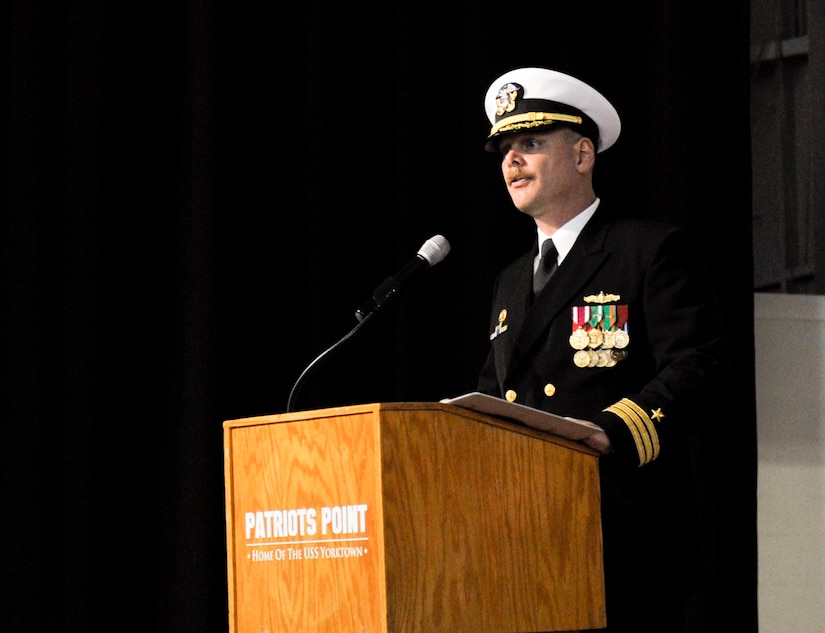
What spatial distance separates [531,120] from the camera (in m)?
2.12

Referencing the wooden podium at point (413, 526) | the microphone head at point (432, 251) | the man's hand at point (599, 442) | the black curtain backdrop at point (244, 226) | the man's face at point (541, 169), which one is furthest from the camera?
the black curtain backdrop at point (244, 226)

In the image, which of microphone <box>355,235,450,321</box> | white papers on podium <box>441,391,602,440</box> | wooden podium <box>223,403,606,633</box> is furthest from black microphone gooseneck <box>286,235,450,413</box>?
white papers on podium <box>441,391,602,440</box>

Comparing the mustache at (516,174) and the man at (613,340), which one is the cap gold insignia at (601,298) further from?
the mustache at (516,174)

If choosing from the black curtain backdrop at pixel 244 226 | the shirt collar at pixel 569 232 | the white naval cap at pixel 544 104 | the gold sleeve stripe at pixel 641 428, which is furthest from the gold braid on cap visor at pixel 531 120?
the black curtain backdrop at pixel 244 226

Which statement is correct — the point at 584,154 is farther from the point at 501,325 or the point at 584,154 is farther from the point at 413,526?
the point at 413,526

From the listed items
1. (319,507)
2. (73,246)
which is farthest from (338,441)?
(73,246)

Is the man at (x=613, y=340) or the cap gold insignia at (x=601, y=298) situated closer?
the man at (x=613, y=340)

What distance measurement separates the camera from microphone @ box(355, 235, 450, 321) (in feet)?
6.09

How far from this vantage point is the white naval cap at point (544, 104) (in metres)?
2.13

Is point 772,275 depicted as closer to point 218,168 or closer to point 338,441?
point 218,168

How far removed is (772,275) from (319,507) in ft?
6.32

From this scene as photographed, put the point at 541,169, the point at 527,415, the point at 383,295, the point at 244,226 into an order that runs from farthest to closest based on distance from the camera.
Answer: the point at 244,226
the point at 541,169
the point at 383,295
the point at 527,415

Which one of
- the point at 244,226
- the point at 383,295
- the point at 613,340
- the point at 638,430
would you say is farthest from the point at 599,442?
the point at 244,226

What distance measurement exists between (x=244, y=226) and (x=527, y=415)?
159cm
